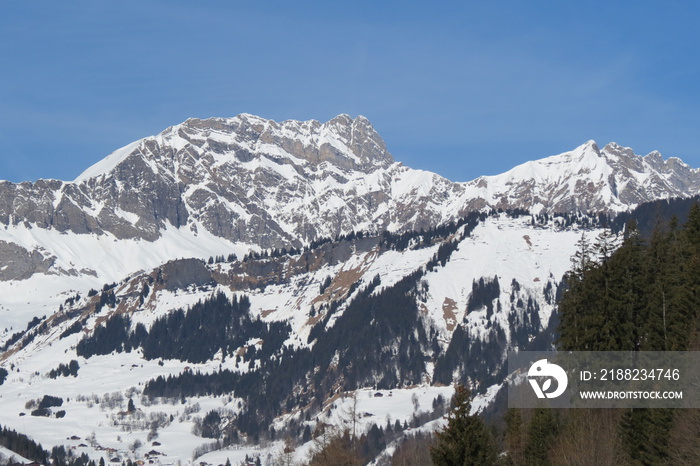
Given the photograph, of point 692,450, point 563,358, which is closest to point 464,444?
point 692,450

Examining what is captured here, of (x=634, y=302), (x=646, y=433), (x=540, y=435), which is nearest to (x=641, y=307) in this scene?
(x=634, y=302)

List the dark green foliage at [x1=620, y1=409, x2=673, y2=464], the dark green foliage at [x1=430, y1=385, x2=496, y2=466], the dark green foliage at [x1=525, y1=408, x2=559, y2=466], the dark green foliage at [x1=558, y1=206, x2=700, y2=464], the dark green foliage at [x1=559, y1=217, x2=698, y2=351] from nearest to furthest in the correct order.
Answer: the dark green foliage at [x1=430, y1=385, x2=496, y2=466]
the dark green foliage at [x1=620, y1=409, x2=673, y2=464]
the dark green foliage at [x1=558, y1=206, x2=700, y2=464]
the dark green foliage at [x1=559, y1=217, x2=698, y2=351]
the dark green foliage at [x1=525, y1=408, x2=559, y2=466]

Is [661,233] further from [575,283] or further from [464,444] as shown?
[464,444]

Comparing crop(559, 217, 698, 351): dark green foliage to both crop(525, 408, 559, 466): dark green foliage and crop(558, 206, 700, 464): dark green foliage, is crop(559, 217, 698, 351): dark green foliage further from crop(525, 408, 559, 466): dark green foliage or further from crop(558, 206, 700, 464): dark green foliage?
crop(525, 408, 559, 466): dark green foliage

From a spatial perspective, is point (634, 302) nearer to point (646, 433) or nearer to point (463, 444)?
point (646, 433)

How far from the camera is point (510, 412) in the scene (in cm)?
11231

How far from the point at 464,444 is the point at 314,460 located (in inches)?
943

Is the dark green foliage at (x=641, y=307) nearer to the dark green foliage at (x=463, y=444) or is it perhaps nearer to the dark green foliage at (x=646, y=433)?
the dark green foliage at (x=646, y=433)

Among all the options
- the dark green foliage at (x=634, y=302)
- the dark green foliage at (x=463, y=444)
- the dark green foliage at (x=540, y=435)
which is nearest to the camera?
the dark green foliage at (x=463, y=444)

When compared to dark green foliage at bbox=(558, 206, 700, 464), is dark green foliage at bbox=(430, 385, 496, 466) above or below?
below

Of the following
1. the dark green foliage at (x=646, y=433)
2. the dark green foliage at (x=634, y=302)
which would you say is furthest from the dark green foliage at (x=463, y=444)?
the dark green foliage at (x=634, y=302)

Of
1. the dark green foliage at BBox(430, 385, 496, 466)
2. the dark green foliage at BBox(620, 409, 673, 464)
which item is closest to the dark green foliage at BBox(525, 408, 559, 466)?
the dark green foliage at BBox(620, 409, 673, 464)

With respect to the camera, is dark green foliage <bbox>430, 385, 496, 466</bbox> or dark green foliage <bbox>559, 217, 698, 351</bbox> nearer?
dark green foliage <bbox>430, 385, 496, 466</bbox>

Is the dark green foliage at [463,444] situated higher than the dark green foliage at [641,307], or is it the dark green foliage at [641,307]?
the dark green foliage at [641,307]
